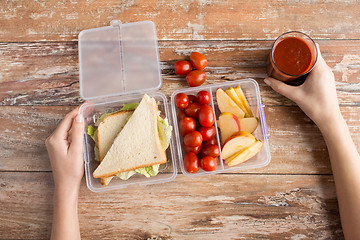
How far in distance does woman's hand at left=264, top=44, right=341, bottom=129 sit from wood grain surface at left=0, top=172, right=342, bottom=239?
29cm

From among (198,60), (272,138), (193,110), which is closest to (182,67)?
(198,60)

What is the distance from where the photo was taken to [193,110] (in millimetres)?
1274

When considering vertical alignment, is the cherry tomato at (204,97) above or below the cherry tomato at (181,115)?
above

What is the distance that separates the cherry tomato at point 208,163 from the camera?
1213 mm

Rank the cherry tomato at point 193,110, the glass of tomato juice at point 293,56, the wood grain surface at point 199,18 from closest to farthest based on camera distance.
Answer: the glass of tomato juice at point 293,56 → the cherry tomato at point 193,110 → the wood grain surface at point 199,18

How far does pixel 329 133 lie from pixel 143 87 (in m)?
0.84

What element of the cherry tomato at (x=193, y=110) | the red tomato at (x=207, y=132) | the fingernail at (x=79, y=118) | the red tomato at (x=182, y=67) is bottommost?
the red tomato at (x=207, y=132)

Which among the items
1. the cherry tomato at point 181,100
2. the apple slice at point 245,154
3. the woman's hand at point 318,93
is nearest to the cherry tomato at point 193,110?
the cherry tomato at point 181,100

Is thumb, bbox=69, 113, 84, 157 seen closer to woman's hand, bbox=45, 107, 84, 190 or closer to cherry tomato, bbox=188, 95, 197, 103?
woman's hand, bbox=45, 107, 84, 190

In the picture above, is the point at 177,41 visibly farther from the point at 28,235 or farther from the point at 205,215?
the point at 28,235

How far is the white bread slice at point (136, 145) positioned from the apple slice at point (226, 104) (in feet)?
0.93

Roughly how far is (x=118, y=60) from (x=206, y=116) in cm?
49

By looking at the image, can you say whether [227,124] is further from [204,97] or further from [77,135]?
[77,135]

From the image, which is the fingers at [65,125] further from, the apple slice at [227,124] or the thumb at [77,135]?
the apple slice at [227,124]
